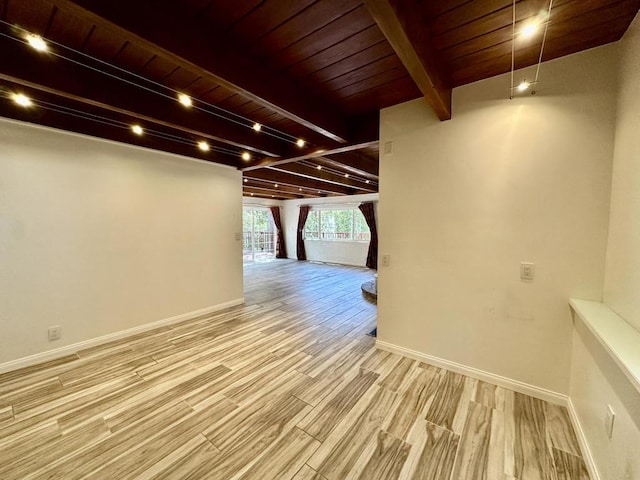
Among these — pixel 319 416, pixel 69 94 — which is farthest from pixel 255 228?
pixel 319 416

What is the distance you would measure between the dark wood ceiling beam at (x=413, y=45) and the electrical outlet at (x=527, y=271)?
1408 mm

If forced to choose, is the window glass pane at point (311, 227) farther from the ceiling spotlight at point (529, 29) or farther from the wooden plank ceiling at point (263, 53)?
the ceiling spotlight at point (529, 29)

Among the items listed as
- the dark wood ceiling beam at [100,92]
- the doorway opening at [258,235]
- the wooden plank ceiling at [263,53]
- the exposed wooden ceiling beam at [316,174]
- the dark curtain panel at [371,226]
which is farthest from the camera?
the doorway opening at [258,235]

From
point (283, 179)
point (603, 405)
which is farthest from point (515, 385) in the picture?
point (283, 179)

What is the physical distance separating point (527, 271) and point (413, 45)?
1.81 metres

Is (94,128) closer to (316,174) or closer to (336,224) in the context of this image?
(316,174)

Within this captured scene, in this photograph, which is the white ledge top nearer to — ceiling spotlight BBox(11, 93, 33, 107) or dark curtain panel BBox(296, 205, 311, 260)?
ceiling spotlight BBox(11, 93, 33, 107)

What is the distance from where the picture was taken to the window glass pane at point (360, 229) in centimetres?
830

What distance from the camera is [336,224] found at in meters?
8.96

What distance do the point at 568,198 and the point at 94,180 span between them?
176 inches

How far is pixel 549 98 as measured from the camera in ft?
5.94

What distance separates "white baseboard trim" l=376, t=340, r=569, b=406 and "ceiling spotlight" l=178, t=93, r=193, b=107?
9.88 feet

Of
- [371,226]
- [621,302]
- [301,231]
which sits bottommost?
[621,302]

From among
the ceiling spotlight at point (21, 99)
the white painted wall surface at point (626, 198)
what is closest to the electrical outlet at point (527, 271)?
the white painted wall surface at point (626, 198)
